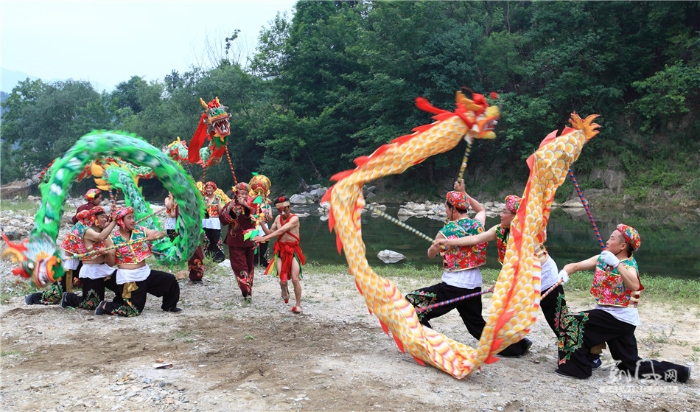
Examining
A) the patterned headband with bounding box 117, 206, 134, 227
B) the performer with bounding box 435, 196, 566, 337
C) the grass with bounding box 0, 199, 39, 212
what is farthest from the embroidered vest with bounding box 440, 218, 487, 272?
the grass with bounding box 0, 199, 39, 212

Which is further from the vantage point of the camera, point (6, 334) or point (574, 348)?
point (6, 334)

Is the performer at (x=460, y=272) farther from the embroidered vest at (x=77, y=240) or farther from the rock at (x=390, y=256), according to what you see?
the rock at (x=390, y=256)

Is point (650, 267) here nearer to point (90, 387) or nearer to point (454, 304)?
point (454, 304)

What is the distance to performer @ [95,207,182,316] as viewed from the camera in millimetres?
7266

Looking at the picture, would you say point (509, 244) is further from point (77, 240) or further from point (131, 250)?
point (77, 240)

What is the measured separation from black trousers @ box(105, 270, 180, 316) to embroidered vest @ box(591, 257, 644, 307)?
5.23 meters

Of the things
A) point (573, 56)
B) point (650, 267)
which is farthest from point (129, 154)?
point (573, 56)

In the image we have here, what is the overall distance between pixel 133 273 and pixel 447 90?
25221 millimetres

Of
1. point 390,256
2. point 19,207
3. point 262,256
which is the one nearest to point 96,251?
point 262,256

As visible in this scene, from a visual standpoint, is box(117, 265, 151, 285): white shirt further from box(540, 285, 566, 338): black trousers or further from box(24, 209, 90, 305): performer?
box(540, 285, 566, 338): black trousers

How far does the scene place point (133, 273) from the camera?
7285 millimetres

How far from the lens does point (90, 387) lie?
195 inches

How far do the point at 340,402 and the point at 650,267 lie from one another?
10492 mm

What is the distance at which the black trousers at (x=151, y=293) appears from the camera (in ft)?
24.4
